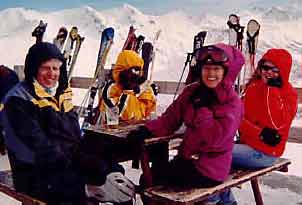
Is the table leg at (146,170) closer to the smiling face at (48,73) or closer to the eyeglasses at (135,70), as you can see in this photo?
the smiling face at (48,73)

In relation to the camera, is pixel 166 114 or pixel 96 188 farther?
pixel 166 114

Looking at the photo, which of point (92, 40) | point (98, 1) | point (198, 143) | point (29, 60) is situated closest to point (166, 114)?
point (198, 143)

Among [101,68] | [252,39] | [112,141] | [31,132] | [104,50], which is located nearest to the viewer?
[31,132]

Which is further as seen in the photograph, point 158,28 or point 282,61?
point 158,28

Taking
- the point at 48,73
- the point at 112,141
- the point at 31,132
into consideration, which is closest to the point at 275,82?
the point at 112,141

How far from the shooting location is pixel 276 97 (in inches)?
97.2

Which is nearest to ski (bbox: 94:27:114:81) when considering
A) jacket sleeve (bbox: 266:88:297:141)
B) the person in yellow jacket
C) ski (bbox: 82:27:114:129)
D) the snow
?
ski (bbox: 82:27:114:129)

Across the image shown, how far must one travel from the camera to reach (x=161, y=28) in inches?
317

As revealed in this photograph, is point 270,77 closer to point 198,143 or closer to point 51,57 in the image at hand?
point 198,143

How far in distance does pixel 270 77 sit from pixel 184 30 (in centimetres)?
567

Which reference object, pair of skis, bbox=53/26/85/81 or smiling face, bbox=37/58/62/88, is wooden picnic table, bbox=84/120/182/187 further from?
pair of skis, bbox=53/26/85/81

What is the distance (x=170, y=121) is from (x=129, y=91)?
1.20 meters

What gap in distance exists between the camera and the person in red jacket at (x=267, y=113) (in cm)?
247

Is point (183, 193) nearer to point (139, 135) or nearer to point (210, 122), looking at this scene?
point (210, 122)
